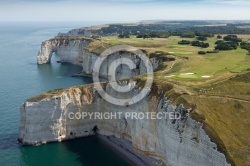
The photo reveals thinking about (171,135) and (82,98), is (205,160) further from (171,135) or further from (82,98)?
(82,98)

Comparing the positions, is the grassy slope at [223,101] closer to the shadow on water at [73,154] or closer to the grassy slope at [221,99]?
the grassy slope at [221,99]

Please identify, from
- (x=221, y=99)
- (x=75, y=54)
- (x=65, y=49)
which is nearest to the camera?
(x=221, y=99)

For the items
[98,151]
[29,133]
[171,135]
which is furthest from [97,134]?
[171,135]

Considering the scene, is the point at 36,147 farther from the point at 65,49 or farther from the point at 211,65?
the point at 65,49
